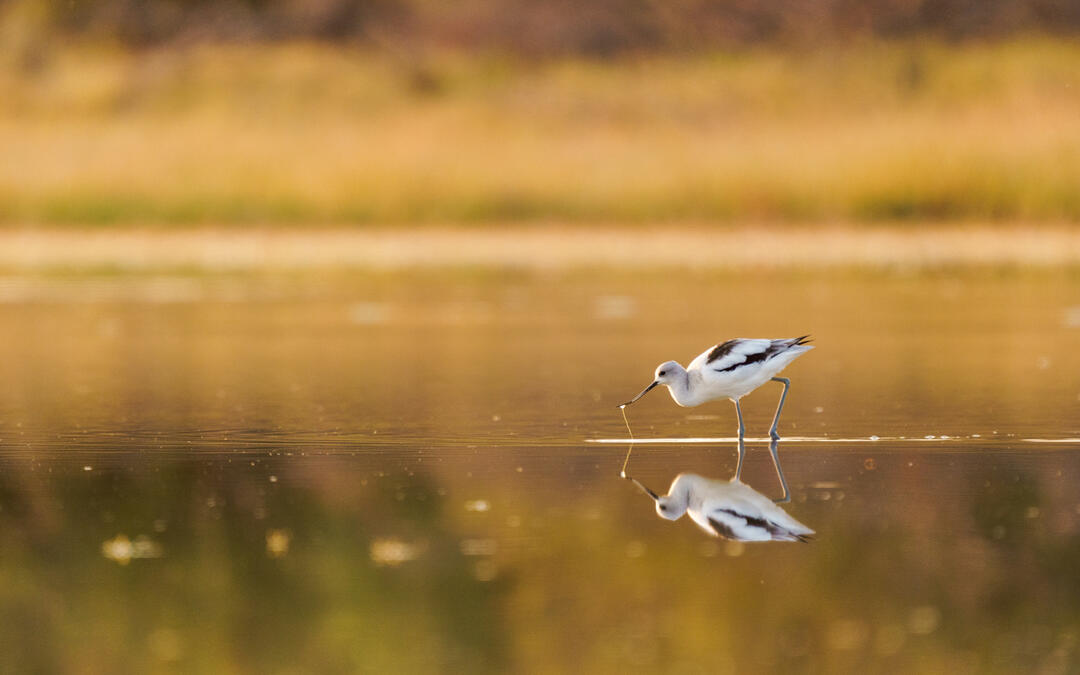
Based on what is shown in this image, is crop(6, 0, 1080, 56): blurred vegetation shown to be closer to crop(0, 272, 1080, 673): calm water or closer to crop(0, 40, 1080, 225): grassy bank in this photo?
crop(0, 40, 1080, 225): grassy bank

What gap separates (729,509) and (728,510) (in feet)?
0.07

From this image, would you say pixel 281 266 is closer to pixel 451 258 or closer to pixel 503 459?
pixel 451 258

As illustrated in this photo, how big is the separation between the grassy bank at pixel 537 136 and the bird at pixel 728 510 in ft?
83.6

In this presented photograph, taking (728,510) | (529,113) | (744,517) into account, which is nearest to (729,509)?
(728,510)

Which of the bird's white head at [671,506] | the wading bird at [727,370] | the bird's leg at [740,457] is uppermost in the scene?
the wading bird at [727,370]

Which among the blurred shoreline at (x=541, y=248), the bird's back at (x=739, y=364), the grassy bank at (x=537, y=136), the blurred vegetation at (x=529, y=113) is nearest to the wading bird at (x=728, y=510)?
the bird's back at (x=739, y=364)

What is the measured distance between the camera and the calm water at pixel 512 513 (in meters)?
5.67

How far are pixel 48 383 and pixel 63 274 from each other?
13.3m

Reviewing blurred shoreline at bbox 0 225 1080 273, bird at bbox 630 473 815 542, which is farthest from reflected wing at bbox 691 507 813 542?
blurred shoreline at bbox 0 225 1080 273

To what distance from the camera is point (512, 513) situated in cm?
739

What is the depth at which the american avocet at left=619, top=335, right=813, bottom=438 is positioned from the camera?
862cm

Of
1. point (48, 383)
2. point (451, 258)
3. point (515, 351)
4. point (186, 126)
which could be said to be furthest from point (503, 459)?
point (186, 126)

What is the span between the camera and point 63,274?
25422 mm

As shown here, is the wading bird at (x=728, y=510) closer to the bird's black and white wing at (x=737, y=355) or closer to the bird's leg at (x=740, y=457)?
the bird's leg at (x=740, y=457)
